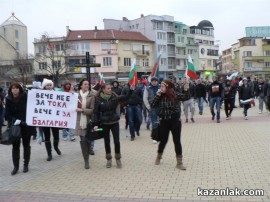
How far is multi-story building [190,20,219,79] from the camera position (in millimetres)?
87000

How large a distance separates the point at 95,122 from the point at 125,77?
58.3 meters

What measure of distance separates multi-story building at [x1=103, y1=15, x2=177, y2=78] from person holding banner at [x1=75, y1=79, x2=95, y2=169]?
214ft

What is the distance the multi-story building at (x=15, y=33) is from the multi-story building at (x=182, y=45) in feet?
116

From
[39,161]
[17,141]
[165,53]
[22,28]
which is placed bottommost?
[39,161]

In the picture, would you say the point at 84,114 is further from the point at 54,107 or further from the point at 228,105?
the point at 228,105

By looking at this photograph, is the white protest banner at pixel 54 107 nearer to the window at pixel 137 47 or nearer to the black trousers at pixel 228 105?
the black trousers at pixel 228 105

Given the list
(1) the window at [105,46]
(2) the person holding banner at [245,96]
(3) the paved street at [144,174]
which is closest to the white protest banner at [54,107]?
(3) the paved street at [144,174]

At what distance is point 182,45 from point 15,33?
38.9 metres

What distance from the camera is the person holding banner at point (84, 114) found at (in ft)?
23.7

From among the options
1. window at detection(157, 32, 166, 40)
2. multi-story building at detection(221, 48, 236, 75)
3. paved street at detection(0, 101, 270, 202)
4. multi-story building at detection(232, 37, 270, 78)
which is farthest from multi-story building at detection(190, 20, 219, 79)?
paved street at detection(0, 101, 270, 202)

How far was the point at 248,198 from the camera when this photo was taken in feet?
16.2

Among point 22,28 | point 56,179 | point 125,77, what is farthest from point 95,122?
point 22,28

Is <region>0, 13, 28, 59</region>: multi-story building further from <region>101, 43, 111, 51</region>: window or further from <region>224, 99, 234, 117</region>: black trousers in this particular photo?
<region>224, 99, 234, 117</region>: black trousers

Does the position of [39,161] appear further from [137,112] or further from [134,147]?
[137,112]
